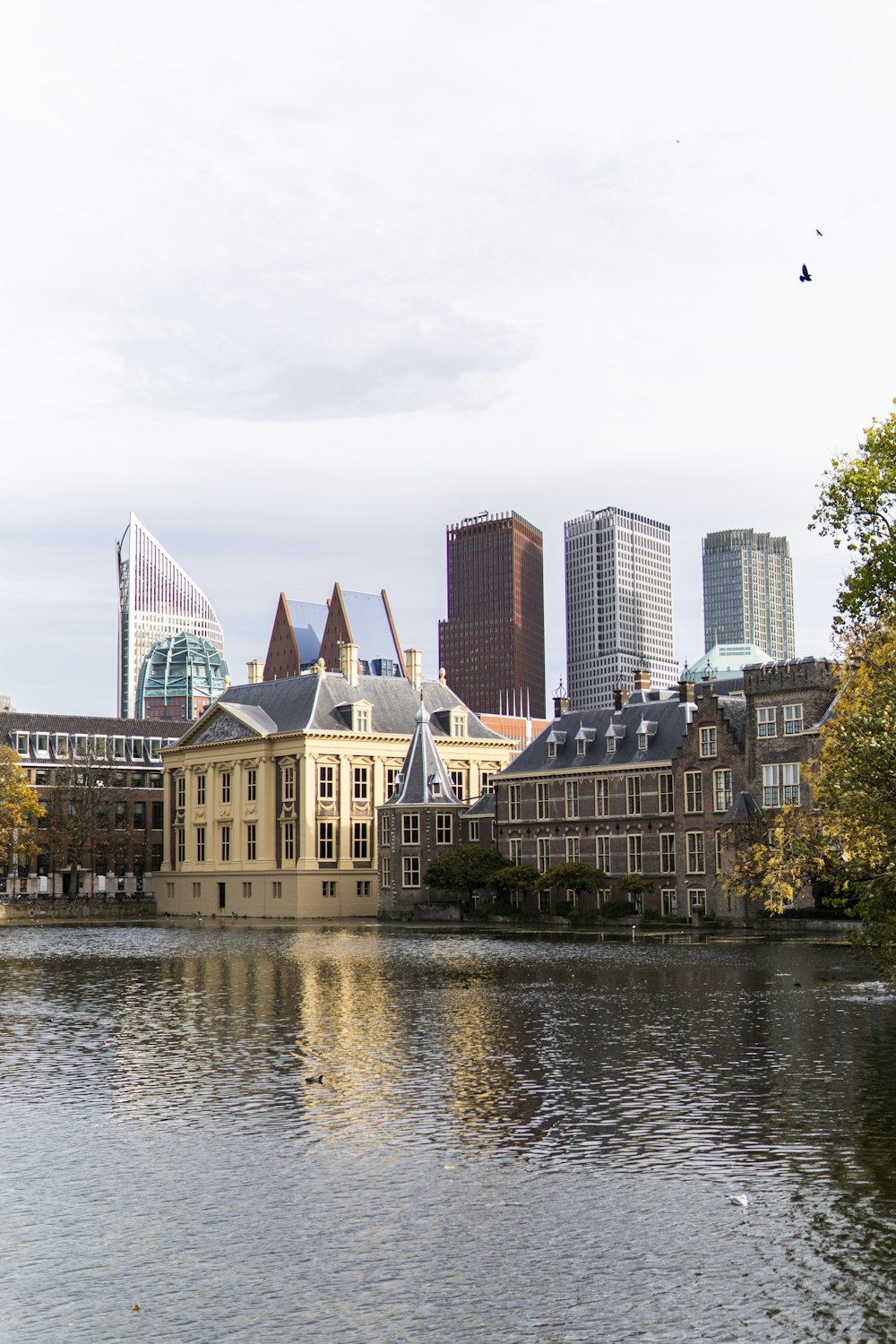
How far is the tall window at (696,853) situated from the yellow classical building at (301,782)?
27.7 metres

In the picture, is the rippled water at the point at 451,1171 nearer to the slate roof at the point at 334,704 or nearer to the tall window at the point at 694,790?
the tall window at the point at 694,790

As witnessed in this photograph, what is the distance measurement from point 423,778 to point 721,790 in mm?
28519

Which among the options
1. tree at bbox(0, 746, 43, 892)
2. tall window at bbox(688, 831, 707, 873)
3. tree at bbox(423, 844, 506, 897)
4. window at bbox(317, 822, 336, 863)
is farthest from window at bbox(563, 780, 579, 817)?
tree at bbox(0, 746, 43, 892)

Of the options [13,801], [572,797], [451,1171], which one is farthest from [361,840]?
[451,1171]

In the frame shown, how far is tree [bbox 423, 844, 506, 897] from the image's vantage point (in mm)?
100750

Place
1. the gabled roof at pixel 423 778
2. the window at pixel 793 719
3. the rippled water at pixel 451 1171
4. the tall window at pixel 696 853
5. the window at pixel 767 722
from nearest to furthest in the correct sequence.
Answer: the rippled water at pixel 451 1171, the window at pixel 793 719, the window at pixel 767 722, the tall window at pixel 696 853, the gabled roof at pixel 423 778

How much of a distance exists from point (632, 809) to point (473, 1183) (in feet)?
258

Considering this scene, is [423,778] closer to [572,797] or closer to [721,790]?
[572,797]

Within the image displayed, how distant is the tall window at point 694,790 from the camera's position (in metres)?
89.9

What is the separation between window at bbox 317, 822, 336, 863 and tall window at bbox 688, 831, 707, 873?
37102 mm

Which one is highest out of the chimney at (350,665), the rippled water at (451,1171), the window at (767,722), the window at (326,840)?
the chimney at (350,665)

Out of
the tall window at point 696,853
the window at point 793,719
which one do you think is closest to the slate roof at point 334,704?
the tall window at point 696,853

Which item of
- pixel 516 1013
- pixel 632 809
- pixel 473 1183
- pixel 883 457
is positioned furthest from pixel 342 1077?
pixel 632 809

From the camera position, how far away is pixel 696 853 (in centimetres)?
8938
